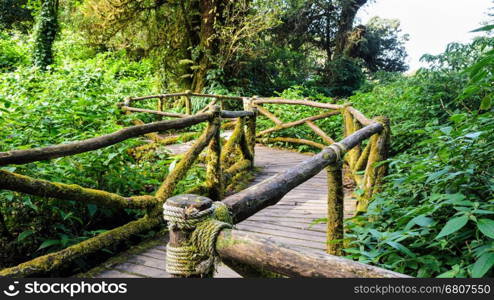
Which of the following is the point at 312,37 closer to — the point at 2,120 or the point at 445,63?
the point at 445,63

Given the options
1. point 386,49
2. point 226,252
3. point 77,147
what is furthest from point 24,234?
point 386,49

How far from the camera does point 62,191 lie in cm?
202

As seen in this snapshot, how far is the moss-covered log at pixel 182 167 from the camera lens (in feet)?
9.51

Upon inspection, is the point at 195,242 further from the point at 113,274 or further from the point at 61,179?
the point at 61,179

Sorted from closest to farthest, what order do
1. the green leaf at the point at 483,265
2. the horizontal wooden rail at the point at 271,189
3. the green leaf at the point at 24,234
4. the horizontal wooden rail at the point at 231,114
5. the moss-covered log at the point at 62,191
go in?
the green leaf at the point at 483,265 → the horizontal wooden rail at the point at 271,189 → the moss-covered log at the point at 62,191 → the green leaf at the point at 24,234 → the horizontal wooden rail at the point at 231,114

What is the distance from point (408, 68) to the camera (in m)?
20.5

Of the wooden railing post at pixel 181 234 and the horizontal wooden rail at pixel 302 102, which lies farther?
the horizontal wooden rail at pixel 302 102

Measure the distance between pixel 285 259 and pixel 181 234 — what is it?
1.18 feet

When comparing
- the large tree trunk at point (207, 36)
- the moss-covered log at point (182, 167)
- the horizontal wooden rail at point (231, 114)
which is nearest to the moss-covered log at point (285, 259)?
the moss-covered log at point (182, 167)

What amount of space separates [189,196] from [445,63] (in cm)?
622

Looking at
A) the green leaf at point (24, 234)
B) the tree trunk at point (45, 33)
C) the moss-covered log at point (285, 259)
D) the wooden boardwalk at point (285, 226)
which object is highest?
the tree trunk at point (45, 33)

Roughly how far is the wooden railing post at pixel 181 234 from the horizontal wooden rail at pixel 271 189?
0.38 meters

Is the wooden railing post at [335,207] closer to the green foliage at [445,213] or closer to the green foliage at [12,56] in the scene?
the green foliage at [445,213]

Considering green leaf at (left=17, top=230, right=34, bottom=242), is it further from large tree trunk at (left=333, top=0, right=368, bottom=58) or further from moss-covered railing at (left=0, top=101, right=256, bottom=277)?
large tree trunk at (left=333, top=0, right=368, bottom=58)
